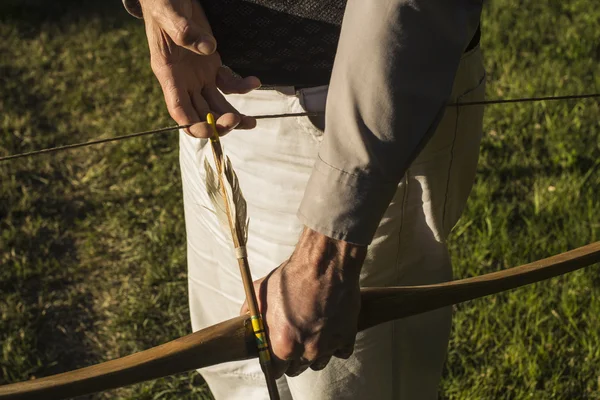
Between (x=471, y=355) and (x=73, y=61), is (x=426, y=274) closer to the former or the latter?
(x=471, y=355)

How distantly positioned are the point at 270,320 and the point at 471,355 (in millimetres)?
1217

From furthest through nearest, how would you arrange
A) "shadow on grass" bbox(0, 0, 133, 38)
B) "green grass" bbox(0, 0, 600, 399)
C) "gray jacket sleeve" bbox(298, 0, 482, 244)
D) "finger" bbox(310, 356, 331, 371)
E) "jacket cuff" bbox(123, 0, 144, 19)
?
"shadow on grass" bbox(0, 0, 133, 38), "green grass" bbox(0, 0, 600, 399), "jacket cuff" bbox(123, 0, 144, 19), "finger" bbox(310, 356, 331, 371), "gray jacket sleeve" bbox(298, 0, 482, 244)

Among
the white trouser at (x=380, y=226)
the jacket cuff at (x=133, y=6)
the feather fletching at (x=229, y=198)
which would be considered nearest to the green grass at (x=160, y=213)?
the white trouser at (x=380, y=226)

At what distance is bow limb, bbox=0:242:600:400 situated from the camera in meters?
0.97

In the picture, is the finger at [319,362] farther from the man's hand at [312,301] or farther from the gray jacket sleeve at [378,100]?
the gray jacket sleeve at [378,100]

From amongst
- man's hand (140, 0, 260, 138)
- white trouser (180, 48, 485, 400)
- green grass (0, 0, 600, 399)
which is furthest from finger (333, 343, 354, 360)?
green grass (0, 0, 600, 399)

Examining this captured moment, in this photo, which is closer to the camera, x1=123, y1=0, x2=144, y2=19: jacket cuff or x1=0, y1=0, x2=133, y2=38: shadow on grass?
x1=123, y1=0, x2=144, y2=19: jacket cuff

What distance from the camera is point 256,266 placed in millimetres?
1433

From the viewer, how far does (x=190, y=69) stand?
131cm

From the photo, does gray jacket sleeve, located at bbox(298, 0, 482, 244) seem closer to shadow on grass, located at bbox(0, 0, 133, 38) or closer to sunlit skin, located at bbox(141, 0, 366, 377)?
sunlit skin, located at bbox(141, 0, 366, 377)

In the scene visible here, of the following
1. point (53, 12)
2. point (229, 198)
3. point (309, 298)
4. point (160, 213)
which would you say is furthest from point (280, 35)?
point (53, 12)

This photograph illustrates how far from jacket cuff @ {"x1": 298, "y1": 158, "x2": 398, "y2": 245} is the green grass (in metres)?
1.15

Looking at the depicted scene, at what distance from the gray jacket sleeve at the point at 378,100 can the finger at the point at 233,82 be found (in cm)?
24

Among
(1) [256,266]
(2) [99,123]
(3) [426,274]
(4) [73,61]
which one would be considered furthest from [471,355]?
(4) [73,61]
